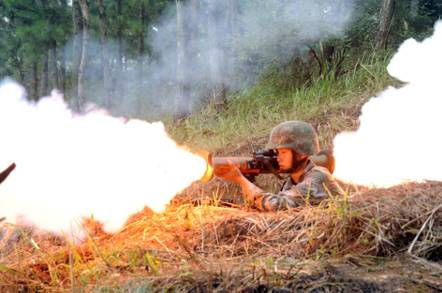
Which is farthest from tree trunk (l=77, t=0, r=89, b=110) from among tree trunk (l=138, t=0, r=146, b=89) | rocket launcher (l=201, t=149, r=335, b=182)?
rocket launcher (l=201, t=149, r=335, b=182)

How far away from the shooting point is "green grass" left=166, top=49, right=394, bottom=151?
8039mm

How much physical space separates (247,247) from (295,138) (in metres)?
1.54

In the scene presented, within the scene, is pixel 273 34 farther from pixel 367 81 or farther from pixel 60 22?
pixel 60 22

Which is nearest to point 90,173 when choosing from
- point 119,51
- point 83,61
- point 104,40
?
point 83,61

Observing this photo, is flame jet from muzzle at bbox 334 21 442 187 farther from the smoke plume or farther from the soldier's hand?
the smoke plume

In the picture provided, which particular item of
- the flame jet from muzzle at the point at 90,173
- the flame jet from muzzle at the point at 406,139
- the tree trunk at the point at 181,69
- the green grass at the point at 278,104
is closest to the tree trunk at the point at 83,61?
the tree trunk at the point at 181,69

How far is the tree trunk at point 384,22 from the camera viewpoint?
28.7 ft

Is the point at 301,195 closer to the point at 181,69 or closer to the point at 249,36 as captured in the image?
the point at 181,69

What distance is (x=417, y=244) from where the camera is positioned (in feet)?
9.61

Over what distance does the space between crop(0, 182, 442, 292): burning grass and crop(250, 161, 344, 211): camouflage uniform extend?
0.28 metres

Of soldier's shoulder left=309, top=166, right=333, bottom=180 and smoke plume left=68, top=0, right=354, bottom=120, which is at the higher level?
smoke plume left=68, top=0, right=354, bottom=120

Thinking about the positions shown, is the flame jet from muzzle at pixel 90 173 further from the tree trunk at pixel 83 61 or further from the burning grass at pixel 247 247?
the tree trunk at pixel 83 61

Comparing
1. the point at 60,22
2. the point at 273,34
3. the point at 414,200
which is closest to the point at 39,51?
the point at 60,22

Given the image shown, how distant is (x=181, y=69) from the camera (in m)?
10.6
